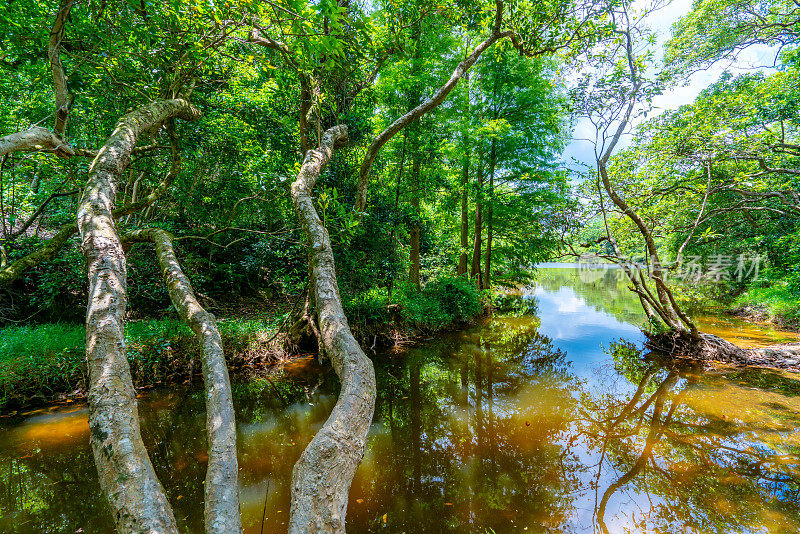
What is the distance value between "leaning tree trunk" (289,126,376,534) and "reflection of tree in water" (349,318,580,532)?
2086mm

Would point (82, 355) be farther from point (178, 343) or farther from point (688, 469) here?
point (688, 469)

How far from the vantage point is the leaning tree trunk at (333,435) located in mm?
1011

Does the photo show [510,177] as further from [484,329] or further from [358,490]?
[358,490]

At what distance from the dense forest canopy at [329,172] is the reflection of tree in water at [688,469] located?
10.8ft

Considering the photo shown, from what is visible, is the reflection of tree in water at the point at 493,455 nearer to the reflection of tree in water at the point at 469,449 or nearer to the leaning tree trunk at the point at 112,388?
the reflection of tree in water at the point at 469,449

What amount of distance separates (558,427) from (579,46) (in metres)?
6.17

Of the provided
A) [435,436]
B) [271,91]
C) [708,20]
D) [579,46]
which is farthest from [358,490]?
[708,20]

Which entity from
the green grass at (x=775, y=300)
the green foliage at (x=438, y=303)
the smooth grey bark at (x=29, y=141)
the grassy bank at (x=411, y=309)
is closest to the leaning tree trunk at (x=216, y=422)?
the smooth grey bark at (x=29, y=141)

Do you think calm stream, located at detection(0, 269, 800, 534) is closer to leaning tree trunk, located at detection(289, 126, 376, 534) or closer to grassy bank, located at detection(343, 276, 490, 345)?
grassy bank, located at detection(343, 276, 490, 345)

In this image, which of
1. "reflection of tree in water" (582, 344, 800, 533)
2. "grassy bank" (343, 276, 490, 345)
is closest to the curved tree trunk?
"grassy bank" (343, 276, 490, 345)

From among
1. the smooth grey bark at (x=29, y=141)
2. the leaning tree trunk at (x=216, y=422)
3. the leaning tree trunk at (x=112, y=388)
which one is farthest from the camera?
the smooth grey bark at (x=29, y=141)

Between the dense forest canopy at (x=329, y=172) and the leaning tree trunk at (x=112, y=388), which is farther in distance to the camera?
the dense forest canopy at (x=329, y=172)

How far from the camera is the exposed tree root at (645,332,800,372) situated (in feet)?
20.5

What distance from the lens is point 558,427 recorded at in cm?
427
